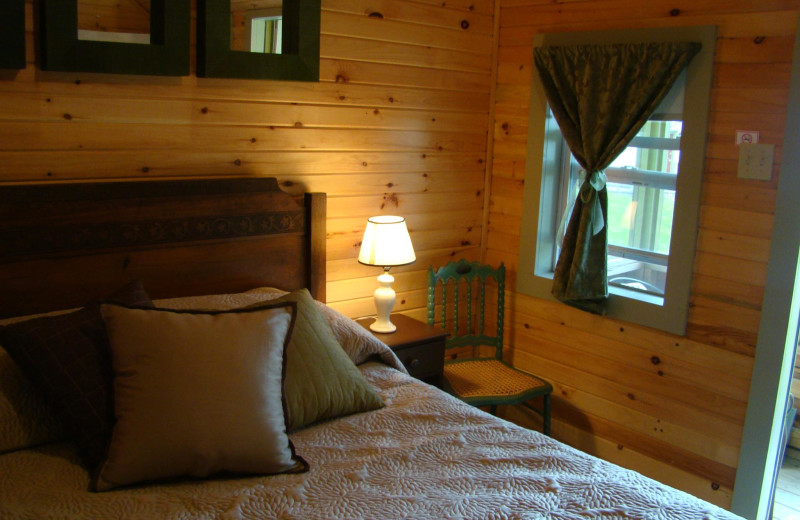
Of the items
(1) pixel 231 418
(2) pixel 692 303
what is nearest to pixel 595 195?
(2) pixel 692 303

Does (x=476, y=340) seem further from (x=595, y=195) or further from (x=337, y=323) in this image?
(x=337, y=323)

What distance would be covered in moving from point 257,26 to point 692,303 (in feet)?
6.37

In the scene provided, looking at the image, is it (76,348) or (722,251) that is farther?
(722,251)

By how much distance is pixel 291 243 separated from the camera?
289 centimetres

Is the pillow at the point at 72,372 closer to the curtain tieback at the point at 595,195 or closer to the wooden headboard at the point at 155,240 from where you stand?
the wooden headboard at the point at 155,240

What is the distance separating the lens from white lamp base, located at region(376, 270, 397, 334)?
9.91 feet

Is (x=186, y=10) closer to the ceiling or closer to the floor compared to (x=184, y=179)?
closer to the ceiling

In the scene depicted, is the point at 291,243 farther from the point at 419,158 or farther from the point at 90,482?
the point at 90,482

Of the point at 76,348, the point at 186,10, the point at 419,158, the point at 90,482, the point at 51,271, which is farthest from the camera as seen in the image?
the point at 419,158

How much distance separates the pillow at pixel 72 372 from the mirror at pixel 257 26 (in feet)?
4.07

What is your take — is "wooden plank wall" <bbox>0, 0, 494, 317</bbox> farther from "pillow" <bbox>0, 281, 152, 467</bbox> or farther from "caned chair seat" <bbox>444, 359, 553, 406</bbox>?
"pillow" <bbox>0, 281, 152, 467</bbox>

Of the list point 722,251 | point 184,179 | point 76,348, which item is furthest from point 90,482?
point 722,251

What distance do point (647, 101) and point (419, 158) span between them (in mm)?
993

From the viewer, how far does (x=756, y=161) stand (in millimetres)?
2676
